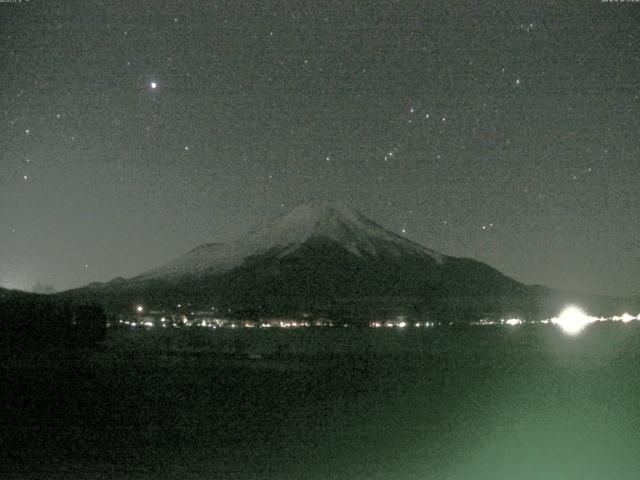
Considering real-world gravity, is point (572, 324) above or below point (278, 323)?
below

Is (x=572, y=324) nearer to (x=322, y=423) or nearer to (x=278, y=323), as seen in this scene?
(x=278, y=323)

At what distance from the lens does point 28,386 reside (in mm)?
23703

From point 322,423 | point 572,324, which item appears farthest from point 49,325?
point 572,324

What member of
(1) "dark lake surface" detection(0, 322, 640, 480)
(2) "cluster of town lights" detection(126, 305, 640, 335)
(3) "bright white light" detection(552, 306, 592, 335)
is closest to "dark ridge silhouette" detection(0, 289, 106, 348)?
(1) "dark lake surface" detection(0, 322, 640, 480)

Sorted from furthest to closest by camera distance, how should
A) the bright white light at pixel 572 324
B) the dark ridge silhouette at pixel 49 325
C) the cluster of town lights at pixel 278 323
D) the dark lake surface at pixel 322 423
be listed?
the cluster of town lights at pixel 278 323 → the bright white light at pixel 572 324 → the dark ridge silhouette at pixel 49 325 → the dark lake surface at pixel 322 423

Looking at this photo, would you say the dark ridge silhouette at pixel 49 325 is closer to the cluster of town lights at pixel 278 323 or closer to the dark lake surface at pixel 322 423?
the dark lake surface at pixel 322 423

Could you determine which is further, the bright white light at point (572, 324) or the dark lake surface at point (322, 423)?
the bright white light at point (572, 324)

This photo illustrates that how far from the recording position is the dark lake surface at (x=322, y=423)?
12.1 metres

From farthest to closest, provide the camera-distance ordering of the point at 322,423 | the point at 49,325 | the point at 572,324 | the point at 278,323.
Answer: the point at 278,323 < the point at 572,324 < the point at 49,325 < the point at 322,423

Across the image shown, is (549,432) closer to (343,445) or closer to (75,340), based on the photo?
(343,445)

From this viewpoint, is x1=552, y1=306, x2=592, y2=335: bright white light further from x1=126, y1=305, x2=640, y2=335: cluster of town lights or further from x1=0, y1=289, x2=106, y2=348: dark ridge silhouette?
x1=0, y1=289, x2=106, y2=348: dark ridge silhouette

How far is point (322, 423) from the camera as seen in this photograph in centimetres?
1678

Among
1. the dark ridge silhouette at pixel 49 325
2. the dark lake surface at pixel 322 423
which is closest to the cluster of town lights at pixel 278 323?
the dark ridge silhouette at pixel 49 325

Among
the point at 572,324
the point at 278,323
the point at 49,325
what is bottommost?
the point at 572,324
